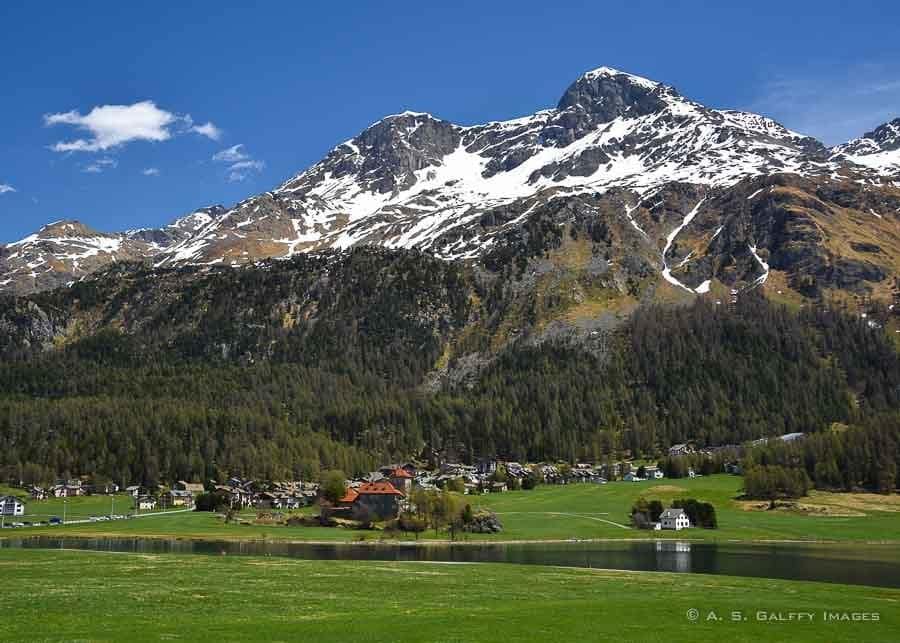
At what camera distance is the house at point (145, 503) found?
575 feet

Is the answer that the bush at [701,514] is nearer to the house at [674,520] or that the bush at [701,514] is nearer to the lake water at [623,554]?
the house at [674,520]

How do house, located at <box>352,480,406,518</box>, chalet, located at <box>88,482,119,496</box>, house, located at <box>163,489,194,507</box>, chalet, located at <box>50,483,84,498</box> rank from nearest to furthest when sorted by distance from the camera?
house, located at <box>352,480,406,518</box> → house, located at <box>163,489,194,507</box> → chalet, located at <box>50,483,84,498</box> → chalet, located at <box>88,482,119,496</box>

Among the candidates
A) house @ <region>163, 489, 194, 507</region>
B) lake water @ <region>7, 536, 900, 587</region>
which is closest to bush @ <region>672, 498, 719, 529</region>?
lake water @ <region>7, 536, 900, 587</region>

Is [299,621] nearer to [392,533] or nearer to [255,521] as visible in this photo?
[392,533]

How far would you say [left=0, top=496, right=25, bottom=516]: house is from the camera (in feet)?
525

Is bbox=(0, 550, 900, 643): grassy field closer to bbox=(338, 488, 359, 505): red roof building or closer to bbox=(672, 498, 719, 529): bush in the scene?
bbox=(672, 498, 719, 529): bush

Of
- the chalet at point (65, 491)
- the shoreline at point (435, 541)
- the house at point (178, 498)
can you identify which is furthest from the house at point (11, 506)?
the shoreline at point (435, 541)

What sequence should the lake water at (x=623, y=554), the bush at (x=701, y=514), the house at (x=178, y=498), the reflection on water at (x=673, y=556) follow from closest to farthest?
the lake water at (x=623, y=554), the reflection on water at (x=673, y=556), the bush at (x=701, y=514), the house at (x=178, y=498)

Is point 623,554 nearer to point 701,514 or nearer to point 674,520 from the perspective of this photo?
point 674,520

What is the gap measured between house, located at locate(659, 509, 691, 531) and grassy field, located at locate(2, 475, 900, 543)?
3634 millimetres

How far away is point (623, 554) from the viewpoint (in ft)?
326

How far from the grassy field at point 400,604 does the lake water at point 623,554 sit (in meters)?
15.7

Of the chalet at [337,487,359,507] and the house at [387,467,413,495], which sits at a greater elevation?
the house at [387,467,413,495]

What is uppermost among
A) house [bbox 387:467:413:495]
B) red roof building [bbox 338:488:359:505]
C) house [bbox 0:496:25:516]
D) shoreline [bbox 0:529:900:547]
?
house [bbox 387:467:413:495]
